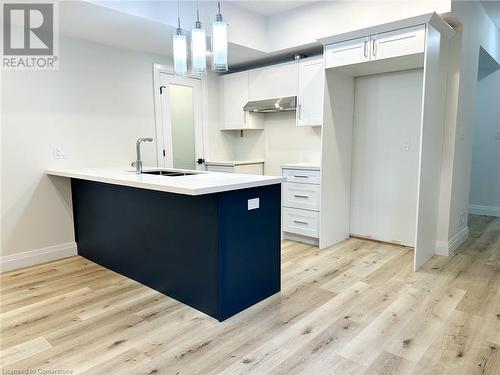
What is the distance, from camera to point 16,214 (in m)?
3.22

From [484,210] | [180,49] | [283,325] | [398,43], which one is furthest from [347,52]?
[484,210]

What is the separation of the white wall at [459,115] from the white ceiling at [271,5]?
5.03ft

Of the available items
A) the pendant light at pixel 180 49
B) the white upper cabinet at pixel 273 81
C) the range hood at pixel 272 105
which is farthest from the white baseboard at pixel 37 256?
the white upper cabinet at pixel 273 81

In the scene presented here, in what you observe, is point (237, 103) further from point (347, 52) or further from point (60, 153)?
point (60, 153)

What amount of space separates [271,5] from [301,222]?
2.41 meters

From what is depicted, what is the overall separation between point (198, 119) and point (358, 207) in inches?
92.3

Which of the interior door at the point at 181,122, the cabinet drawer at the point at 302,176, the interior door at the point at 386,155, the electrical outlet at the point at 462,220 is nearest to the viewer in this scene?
the interior door at the point at 386,155

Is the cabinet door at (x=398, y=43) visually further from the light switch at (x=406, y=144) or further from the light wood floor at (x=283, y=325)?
the light wood floor at (x=283, y=325)

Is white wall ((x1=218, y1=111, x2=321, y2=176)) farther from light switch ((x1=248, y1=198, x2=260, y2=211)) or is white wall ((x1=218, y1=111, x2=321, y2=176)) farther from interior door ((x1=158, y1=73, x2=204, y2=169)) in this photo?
light switch ((x1=248, y1=198, x2=260, y2=211))

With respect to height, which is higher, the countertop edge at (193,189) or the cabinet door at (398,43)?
the cabinet door at (398,43)

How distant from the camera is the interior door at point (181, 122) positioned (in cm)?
426

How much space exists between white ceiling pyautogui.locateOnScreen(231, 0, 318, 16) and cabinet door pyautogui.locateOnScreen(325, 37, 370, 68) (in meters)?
0.76

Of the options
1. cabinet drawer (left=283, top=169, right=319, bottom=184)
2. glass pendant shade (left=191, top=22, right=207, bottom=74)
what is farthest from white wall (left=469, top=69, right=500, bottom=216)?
glass pendant shade (left=191, top=22, right=207, bottom=74)

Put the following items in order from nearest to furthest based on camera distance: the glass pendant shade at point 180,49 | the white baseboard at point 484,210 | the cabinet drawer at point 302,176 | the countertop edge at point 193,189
Result: the countertop edge at point 193,189 < the glass pendant shade at point 180,49 < the cabinet drawer at point 302,176 < the white baseboard at point 484,210
